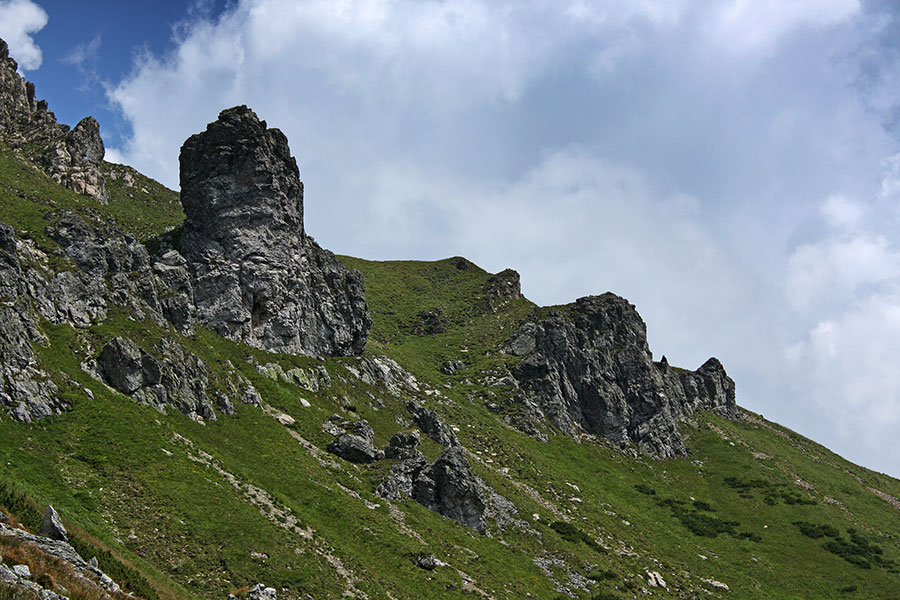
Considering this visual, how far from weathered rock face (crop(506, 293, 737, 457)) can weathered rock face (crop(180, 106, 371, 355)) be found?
41.1 meters

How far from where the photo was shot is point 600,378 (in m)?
112

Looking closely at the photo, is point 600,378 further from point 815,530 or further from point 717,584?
point 717,584

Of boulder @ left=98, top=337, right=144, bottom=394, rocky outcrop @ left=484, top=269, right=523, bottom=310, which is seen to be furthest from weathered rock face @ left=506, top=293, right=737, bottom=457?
boulder @ left=98, top=337, right=144, bottom=394

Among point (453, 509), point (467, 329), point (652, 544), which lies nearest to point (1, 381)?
point (453, 509)

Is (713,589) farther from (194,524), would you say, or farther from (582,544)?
(194,524)

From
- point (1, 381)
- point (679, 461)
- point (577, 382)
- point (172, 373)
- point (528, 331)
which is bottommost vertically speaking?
point (1, 381)

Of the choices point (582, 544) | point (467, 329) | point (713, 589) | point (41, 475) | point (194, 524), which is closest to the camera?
point (41, 475)

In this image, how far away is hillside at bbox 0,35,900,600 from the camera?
3077 centimetres

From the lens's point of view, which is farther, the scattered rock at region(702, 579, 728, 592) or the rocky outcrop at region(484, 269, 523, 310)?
the rocky outcrop at region(484, 269, 523, 310)

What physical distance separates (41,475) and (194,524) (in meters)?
7.95

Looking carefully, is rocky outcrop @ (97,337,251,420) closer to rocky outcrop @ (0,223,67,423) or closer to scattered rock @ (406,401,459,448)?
rocky outcrop @ (0,223,67,423)

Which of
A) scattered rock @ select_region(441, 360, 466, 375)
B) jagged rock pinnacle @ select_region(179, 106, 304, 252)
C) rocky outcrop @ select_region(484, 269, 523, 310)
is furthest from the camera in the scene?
rocky outcrop @ select_region(484, 269, 523, 310)

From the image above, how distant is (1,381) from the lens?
1288 inches

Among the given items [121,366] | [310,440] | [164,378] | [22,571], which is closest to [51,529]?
[22,571]
